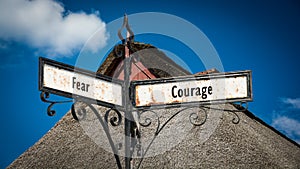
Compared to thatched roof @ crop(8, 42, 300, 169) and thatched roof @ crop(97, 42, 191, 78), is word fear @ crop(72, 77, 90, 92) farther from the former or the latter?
thatched roof @ crop(97, 42, 191, 78)

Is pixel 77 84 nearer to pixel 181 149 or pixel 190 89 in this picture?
pixel 190 89

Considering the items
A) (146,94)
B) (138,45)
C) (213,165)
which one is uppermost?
(138,45)

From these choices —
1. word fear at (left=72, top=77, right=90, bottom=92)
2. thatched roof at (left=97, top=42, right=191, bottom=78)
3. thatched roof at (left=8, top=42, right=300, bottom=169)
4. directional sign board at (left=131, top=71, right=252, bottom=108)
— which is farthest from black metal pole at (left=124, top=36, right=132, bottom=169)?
thatched roof at (left=97, top=42, right=191, bottom=78)

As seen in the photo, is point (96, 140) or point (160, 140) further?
point (96, 140)

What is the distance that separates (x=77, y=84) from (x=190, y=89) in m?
0.84

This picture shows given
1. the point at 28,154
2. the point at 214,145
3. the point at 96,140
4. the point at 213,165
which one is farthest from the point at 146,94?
the point at 28,154

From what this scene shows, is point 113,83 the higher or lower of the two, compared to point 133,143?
higher

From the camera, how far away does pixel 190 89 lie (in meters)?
2.96

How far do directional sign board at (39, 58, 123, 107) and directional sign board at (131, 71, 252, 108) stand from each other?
149 millimetres

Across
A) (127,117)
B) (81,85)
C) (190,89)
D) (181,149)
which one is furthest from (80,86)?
(181,149)

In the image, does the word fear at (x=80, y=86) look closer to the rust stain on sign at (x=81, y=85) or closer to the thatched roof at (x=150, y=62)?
the rust stain on sign at (x=81, y=85)

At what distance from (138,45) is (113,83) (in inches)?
186

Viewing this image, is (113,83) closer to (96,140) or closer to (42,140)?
(96,140)

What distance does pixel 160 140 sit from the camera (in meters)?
6.04
